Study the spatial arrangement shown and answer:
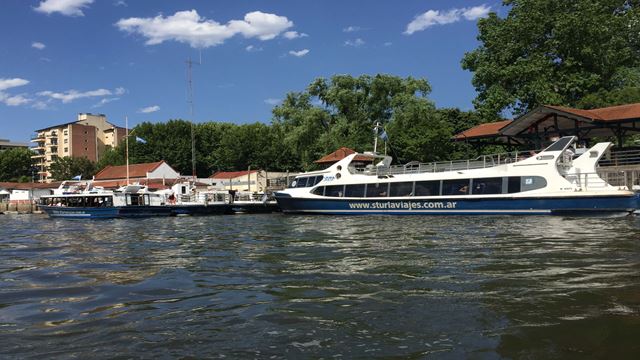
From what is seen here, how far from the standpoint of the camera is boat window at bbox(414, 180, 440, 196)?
92.0ft

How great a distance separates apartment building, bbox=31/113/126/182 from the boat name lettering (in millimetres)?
102679

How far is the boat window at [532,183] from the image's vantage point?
81.2 feet

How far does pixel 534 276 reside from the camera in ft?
29.2

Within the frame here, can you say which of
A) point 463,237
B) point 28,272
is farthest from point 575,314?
point 28,272

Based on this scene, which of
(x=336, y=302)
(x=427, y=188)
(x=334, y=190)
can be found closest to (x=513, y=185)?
(x=427, y=188)

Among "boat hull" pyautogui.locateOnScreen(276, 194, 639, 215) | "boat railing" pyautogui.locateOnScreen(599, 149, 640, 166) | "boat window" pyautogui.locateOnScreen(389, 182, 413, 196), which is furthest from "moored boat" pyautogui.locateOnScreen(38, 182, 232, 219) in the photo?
"boat railing" pyautogui.locateOnScreen(599, 149, 640, 166)

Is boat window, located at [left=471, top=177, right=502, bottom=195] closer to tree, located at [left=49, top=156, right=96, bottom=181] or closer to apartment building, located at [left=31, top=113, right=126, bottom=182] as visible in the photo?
tree, located at [left=49, top=156, right=96, bottom=181]

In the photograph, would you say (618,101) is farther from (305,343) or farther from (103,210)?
(305,343)

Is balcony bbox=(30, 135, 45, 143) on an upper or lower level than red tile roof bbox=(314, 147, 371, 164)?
upper

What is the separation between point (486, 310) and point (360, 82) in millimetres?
50320

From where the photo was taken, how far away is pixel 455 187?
27.3 m

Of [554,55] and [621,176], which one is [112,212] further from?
[554,55]

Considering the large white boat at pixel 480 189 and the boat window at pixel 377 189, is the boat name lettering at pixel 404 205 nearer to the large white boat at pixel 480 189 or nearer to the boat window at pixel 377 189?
the large white boat at pixel 480 189

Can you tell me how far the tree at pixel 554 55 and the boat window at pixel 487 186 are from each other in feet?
58.1
